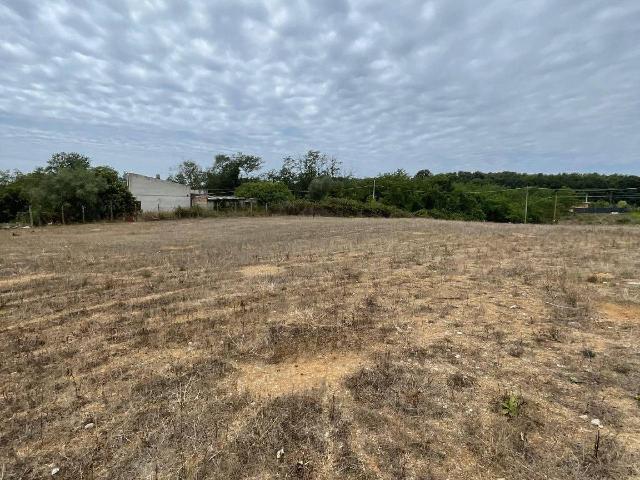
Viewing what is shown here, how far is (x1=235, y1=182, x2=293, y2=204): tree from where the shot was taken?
40844 mm

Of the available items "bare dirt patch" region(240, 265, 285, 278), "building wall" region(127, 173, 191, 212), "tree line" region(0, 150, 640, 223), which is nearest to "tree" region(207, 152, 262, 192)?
"tree line" region(0, 150, 640, 223)

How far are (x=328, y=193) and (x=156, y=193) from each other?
59.1ft


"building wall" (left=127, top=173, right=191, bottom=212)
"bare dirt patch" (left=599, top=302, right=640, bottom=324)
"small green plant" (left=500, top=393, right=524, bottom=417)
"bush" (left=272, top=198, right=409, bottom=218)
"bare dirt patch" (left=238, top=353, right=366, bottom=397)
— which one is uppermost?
"building wall" (left=127, top=173, right=191, bottom=212)

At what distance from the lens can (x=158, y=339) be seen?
4.05m

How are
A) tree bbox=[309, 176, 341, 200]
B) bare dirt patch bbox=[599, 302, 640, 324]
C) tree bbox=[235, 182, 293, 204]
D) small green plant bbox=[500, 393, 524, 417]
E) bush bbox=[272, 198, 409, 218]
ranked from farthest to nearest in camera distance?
tree bbox=[309, 176, 341, 200]
tree bbox=[235, 182, 293, 204]
bush bbox=[272, 198, 409, 218]
bare dirt patch bbox=[599, 302, 640, 324]
small green plant bbox=[500, 393, 524, 417]

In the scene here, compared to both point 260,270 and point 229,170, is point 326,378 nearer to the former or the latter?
point 260,270

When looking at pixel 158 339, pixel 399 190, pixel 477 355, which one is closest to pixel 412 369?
pixel 477 355

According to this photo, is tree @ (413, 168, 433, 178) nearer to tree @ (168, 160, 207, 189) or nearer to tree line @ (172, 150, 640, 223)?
tree line @ (172, 150, 640, 223)

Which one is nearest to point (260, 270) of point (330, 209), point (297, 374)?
point (297, 374)

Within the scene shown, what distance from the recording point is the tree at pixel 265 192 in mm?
40844

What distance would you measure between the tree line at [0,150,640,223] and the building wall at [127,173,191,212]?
4.53m

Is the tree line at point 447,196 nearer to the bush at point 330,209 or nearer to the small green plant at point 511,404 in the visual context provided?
the bush at point 330,209

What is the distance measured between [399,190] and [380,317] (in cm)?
3644

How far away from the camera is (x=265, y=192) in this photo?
1677 inches
